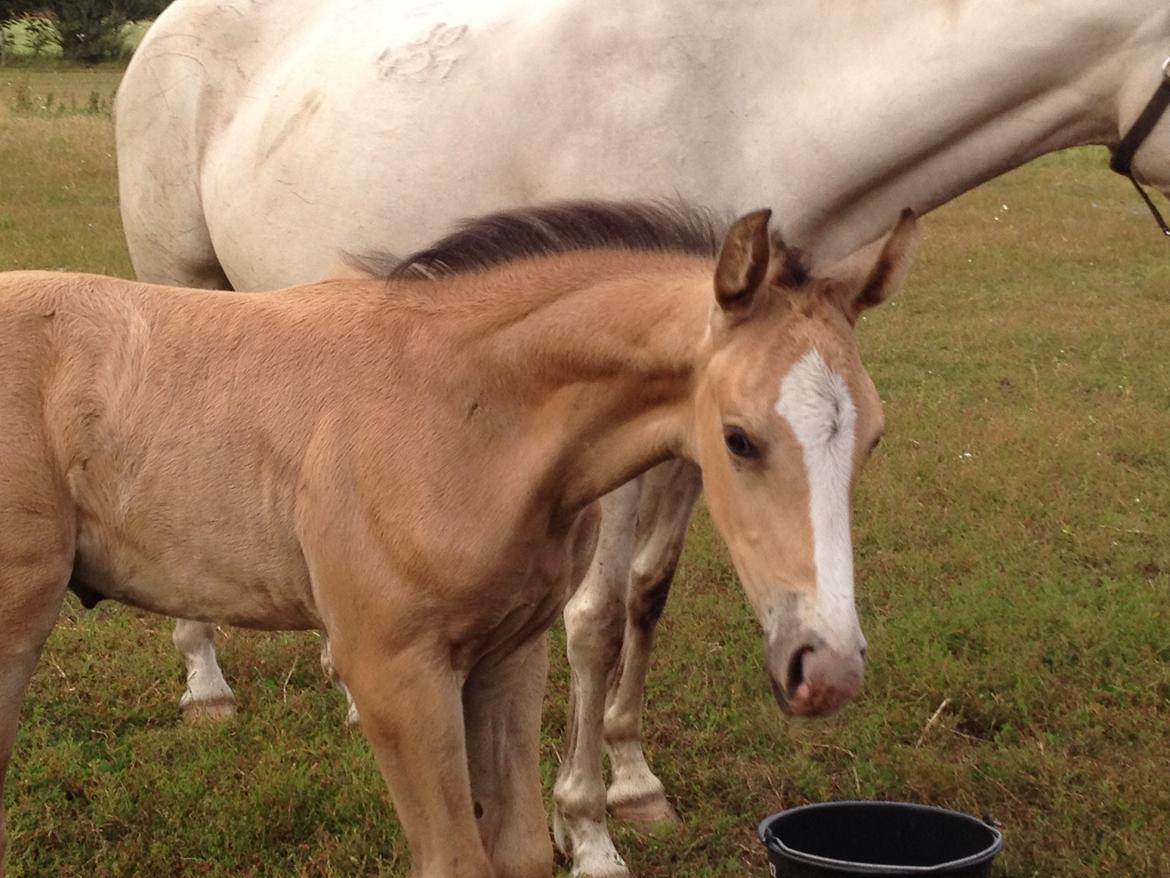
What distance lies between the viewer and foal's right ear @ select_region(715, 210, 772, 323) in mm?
2361

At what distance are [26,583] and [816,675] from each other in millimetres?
1481

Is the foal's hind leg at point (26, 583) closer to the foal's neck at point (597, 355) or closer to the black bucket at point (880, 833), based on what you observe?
the foal's neck at point (597, 355)

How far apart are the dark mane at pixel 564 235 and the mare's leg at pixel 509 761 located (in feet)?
2.57

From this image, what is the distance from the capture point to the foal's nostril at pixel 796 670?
230 centimetres

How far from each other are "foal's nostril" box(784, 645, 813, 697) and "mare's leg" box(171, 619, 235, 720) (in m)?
2.52

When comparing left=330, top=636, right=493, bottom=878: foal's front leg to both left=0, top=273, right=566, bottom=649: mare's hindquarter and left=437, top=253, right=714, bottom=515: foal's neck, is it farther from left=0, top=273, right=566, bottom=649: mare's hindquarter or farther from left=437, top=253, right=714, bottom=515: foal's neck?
left=437, top=253, right=714, bottom=515: foal's neck

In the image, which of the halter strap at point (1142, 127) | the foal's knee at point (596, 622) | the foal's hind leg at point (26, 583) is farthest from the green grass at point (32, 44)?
the foal's hind leg at point (26, 583)

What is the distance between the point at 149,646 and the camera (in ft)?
16.0

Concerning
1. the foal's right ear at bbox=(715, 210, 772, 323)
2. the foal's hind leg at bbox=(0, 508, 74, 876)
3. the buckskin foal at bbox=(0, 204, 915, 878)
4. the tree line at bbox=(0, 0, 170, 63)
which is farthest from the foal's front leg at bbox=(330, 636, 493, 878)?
the tree line at bbox=(0, 0, 170, 63)

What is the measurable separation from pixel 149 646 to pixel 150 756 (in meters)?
0.83

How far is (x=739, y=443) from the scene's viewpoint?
2.44 m

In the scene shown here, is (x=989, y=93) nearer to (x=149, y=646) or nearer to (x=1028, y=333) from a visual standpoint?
(x=149, y=646)

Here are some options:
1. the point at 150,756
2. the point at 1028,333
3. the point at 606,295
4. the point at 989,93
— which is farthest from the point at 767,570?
the point at 1028,333

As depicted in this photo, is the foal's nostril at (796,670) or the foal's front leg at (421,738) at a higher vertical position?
the foal's nostril at (796,670)
